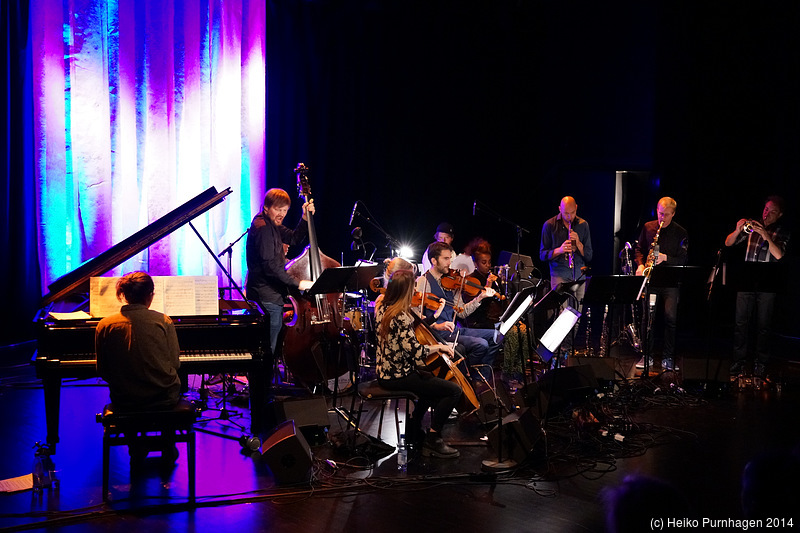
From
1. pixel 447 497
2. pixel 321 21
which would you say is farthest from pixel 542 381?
pixel 321 21

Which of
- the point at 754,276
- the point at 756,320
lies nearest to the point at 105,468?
the point at 754,276

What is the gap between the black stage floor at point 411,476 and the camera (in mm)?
4219

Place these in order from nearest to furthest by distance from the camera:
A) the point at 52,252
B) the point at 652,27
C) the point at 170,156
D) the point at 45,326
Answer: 1. the point at 45,326
2. the point at 52,252
3. the point at 170,156
4. the point at 652,27

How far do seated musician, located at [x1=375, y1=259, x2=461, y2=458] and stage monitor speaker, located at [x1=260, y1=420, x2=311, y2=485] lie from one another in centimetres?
84

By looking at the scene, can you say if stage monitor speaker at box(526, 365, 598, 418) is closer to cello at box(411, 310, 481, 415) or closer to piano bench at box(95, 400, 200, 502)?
cello at box(411, 310, 481, 415)

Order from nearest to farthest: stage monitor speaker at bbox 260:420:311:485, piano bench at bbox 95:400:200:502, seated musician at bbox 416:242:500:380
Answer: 1. piano bench at bbox 95:400:200:502
2. stage monitor speaker at bbox 260:420:311:485
3. seated musician at bbox 416:242:500:380

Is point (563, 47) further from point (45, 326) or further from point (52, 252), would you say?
point (45, 326)

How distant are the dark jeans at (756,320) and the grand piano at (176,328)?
17.5ft

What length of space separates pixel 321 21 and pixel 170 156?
305cm

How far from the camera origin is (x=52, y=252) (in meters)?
8.38

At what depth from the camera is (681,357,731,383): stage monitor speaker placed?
7.16 m

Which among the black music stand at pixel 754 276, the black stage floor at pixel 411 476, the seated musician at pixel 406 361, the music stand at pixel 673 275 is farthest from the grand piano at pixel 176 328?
the black music stand at pixel 754 276

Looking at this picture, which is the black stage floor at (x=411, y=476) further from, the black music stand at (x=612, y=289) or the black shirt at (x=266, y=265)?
the black shirt at (x=266, y=265)

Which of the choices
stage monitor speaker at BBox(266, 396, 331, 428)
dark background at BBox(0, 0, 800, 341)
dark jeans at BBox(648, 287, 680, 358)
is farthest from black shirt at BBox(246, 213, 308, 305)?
dark jeans at BBox(648, 287, 680, 358)
